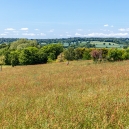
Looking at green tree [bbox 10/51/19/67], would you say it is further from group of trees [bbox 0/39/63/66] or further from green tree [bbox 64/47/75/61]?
green tree [bbox 64/47/75/61]

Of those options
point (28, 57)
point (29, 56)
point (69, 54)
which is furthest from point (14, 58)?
point (69, 54)

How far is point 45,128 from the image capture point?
383 centimetres

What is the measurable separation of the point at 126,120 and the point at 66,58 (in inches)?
2560

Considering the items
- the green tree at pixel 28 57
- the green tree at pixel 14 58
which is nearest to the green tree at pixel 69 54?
the green tree at pixel 28 57

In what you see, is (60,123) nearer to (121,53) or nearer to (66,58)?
(121,53)

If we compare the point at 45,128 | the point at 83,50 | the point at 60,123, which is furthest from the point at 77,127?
the point at 83,50

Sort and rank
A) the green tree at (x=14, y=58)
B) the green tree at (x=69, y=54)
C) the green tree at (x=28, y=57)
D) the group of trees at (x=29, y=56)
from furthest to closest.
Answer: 1. the green tree at (x=14, y=58)
2. the group of trees at (x=29, y=56)
3. the green tree at (x=28, y=57)
4. the green tree at (x=69, y=54)

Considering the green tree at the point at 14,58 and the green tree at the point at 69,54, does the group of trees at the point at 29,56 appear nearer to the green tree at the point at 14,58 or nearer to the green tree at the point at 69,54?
the green tree at the point at 14,58

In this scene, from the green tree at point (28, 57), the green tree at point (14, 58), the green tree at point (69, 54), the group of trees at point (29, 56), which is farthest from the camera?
the green tree at point (14, 58)

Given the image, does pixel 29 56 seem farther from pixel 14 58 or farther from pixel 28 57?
pixel 14 58

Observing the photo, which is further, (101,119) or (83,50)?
(83,50)

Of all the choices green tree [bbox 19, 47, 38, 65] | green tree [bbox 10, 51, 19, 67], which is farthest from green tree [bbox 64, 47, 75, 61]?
green tree [bbox 10, 51, 19, 67]

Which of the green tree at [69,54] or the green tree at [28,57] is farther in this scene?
the green tree at [28,57]

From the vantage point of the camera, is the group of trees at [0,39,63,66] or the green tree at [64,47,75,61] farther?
the group of trees at [0,39,63,66]
